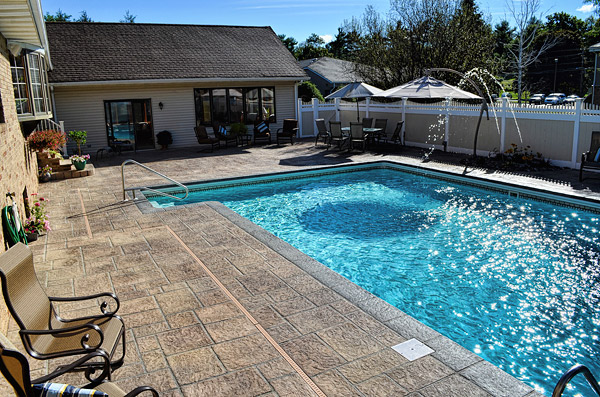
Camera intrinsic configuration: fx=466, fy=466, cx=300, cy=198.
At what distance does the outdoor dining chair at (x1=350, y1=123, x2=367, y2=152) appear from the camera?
51.5ft

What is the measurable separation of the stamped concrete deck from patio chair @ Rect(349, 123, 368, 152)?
27.0 feet

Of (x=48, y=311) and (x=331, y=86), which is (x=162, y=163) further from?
(x=331, y=86)

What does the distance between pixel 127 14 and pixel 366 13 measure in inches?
1735

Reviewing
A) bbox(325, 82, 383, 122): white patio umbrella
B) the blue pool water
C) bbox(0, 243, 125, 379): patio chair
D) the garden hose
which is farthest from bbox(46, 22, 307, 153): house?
bbox(0, 243, 125, 379): patio chair

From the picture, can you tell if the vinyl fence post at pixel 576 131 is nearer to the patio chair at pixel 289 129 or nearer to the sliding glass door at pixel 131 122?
the patio chair at pixel 289 129

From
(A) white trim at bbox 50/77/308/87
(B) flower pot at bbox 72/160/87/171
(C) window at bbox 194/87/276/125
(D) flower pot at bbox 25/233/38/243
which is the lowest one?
(D) flower pot at bbox 25/233/38/243

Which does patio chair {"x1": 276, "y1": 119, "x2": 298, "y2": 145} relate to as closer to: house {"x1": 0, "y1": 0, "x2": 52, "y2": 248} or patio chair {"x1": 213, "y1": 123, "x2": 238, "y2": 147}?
patio chair {"x1": 213, "y1": 123, "x2": 238, "y2": 147}

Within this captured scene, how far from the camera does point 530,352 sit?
4.46 meters

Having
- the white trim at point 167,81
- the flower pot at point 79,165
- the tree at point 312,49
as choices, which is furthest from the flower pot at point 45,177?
the tree at point 312,49

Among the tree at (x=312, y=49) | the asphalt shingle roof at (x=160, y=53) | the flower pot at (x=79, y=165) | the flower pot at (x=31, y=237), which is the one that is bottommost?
the flower pot at (x=31, y=237)

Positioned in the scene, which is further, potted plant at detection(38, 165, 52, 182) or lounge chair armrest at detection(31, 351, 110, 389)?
potted plant at detection(38, 165, 52, 182)

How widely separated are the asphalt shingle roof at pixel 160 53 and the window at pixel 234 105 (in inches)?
36.8

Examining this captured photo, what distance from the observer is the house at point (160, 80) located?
16938mm

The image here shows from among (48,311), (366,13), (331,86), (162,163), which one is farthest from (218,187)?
(331,86)
